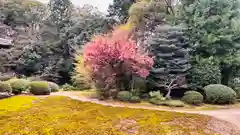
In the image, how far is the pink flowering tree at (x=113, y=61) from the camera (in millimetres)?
13460

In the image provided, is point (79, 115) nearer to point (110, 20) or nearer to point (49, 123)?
point (49, 123)

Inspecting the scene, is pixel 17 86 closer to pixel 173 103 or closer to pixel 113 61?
pixel 113 61

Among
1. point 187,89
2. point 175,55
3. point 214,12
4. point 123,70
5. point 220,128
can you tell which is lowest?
point 220,128

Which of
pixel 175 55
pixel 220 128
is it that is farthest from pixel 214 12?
pixel 220 128

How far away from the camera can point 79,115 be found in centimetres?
917

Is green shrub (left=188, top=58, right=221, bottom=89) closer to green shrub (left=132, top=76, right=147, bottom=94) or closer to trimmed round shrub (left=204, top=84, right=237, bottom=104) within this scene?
trimmed round shrub (left=204, top=84, right=237, bottom=104)

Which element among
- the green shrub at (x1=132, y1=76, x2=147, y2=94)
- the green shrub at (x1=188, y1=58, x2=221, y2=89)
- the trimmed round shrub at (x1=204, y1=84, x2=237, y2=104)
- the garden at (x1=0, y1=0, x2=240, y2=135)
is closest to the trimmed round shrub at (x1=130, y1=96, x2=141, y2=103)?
the garden at (x1=0, y1=0, x2=240, y2=135)

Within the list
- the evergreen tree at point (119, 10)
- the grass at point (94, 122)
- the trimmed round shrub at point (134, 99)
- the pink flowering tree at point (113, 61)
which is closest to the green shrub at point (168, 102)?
the trimmed round shrub at point (134, 99)

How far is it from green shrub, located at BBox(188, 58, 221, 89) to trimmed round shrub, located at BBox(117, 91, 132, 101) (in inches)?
150

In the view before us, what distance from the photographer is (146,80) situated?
47.4 ft

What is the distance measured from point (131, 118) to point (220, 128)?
3.03m

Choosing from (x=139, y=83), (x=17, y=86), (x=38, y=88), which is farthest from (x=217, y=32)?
(x=17, y=86)

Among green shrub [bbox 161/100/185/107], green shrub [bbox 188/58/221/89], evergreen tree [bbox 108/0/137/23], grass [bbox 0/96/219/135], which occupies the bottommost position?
grass [bbox 0/96/219/135]

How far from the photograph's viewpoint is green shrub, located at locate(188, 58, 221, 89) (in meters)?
14.2
